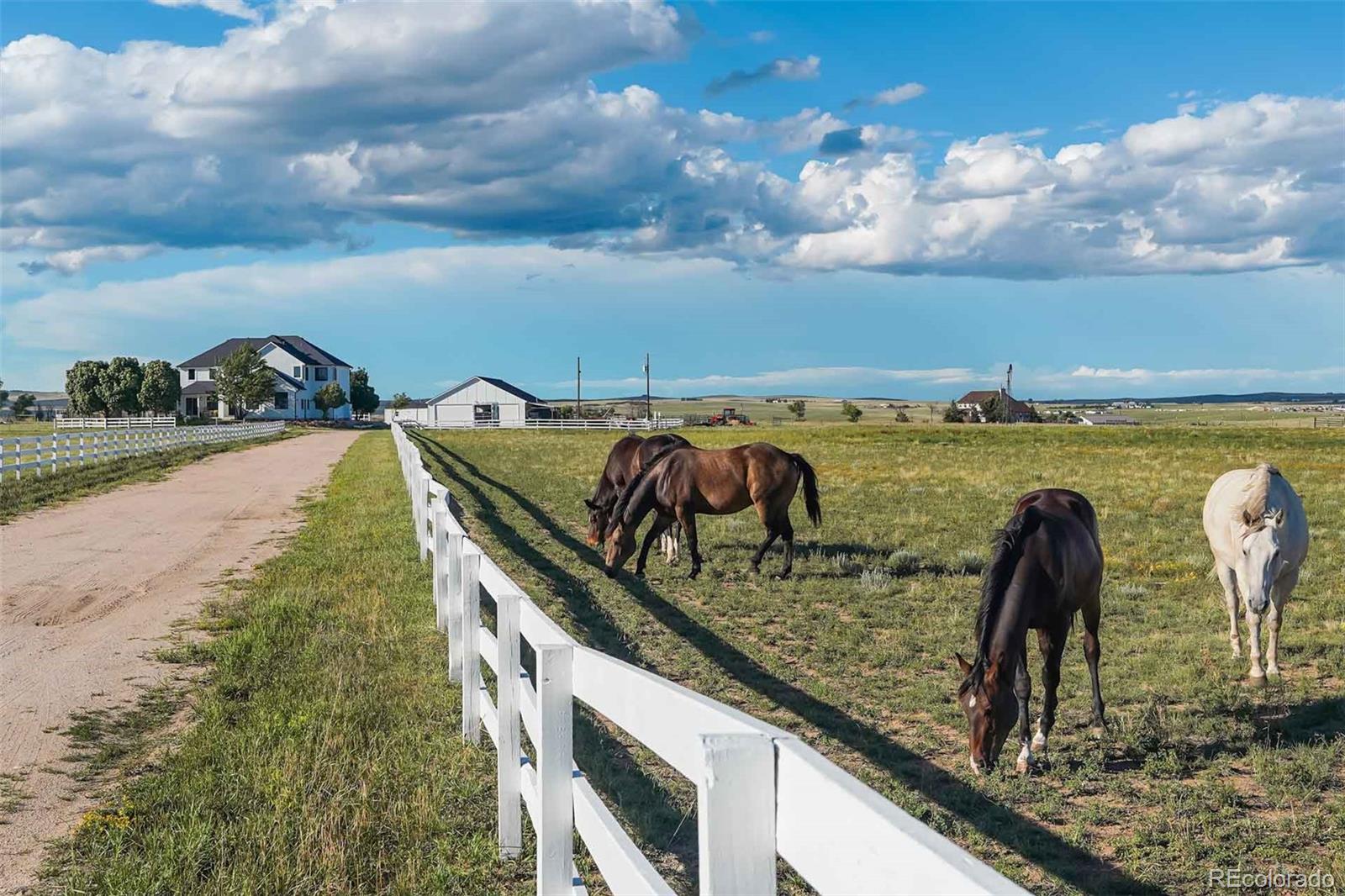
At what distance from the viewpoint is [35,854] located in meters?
4.82

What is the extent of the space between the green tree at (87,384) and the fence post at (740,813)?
10265cm

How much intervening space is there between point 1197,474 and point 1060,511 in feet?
92.2

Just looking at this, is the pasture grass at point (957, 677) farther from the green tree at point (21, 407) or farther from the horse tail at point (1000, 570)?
the green tree at point (21, 407)

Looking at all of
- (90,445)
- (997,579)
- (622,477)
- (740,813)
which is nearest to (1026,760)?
(997,579)

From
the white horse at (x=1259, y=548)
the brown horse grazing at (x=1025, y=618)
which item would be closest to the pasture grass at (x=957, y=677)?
the brown horse grazing at (x=1025, y=618)

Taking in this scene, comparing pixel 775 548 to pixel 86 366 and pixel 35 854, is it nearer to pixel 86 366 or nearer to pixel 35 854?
pixel 35 854

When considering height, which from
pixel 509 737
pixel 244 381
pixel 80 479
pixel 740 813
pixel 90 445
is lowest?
pixel 509 737

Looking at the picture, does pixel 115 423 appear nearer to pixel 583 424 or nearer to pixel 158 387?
pixel 158 387

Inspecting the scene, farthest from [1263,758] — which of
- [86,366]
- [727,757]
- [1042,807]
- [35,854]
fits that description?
[86,366]

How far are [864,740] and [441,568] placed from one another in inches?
158

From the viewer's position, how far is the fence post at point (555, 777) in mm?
3951

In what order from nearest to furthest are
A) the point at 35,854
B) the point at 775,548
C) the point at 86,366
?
the point at 35,854 → the point at 775,548 → the point at 86,366

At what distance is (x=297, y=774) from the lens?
5.50m

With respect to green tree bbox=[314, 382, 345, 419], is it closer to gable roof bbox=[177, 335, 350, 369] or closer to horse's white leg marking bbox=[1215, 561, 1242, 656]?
gable roof bbox=[177, 335, 350, 369]
